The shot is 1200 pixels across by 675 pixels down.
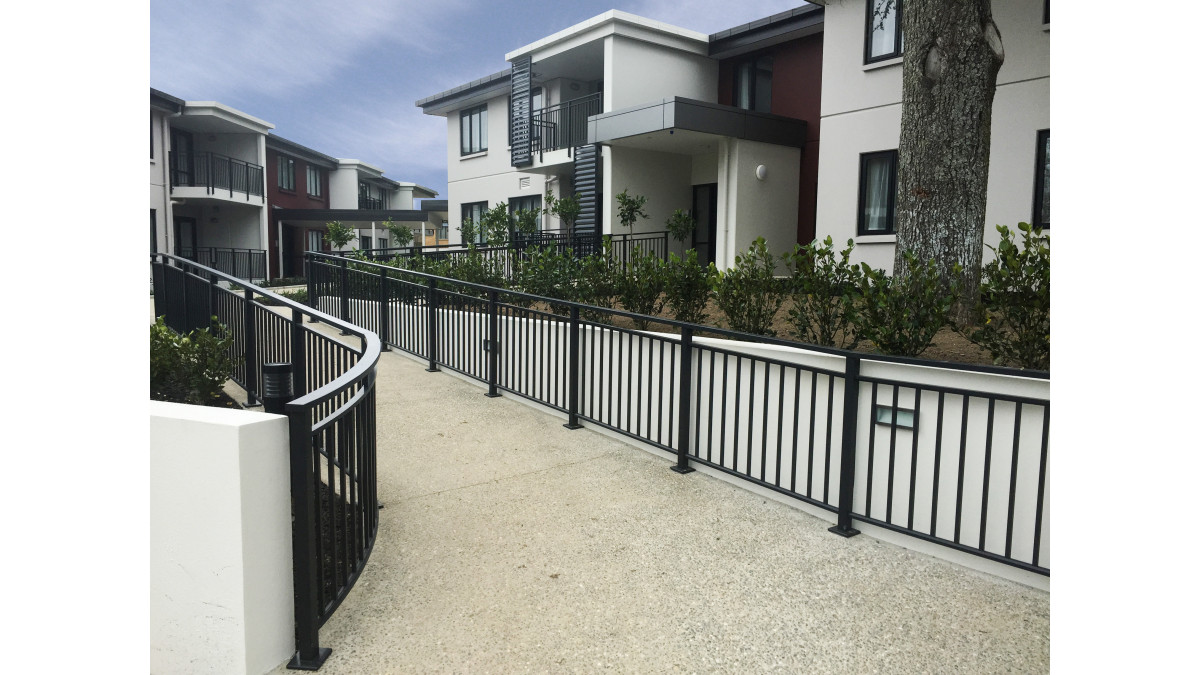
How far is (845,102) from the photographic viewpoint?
13812mm

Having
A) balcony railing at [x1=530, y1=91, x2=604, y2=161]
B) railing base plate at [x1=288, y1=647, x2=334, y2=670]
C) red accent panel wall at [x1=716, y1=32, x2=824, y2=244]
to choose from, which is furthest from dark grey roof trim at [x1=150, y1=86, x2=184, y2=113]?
railing base plate at [x1=288, y1=647, x2=334, y2=670]

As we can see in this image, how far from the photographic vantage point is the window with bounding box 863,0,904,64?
42.7 feet

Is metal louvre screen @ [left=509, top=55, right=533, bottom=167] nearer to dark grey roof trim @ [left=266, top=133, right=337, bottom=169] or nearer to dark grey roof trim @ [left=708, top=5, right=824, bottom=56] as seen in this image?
dark grey roof trim @ [left=708, top=5, right=824, bottom=56]

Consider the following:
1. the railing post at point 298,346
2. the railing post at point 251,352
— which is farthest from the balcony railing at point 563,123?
the railing post at point 298,346

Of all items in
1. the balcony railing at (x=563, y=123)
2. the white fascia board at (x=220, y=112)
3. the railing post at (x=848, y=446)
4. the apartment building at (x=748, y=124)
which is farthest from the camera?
the white fascia board at (x=220, y=112)

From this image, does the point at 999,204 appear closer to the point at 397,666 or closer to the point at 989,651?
the point at 989,651

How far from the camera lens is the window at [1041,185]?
1116 cm

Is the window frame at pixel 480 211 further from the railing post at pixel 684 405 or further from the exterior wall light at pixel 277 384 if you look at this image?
the exterior wall light at pixel 277 384

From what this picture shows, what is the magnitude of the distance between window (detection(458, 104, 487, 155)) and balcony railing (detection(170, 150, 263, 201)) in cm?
849

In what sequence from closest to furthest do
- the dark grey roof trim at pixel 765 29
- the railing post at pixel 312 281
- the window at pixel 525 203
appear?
the railing post at pixel 312 281 < the dark grey roof trim at pixel 765 29 < the window at pixel 525 203

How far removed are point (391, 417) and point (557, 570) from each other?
3.49m

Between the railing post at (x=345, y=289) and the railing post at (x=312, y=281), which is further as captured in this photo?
the railing post at (x=312, y=281)

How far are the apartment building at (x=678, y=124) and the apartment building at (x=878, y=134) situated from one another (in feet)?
5.49
